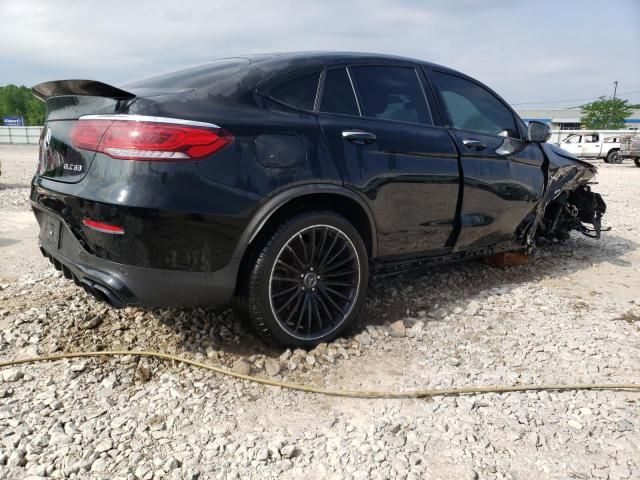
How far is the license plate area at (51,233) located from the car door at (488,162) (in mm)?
2655

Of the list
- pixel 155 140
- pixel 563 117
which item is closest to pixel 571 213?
pixel 155 140

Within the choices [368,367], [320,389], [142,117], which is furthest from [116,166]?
[368,367]

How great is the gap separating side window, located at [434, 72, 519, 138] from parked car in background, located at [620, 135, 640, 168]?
70.1 ft

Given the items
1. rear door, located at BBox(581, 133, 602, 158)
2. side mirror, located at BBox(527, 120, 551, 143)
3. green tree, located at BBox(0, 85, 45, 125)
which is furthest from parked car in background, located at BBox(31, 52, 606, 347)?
green tree, located at BBox(0, 85, 45, 125)

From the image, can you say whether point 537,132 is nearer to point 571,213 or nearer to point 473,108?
point 473,108

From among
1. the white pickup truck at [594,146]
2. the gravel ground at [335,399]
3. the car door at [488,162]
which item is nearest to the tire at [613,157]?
→ the white pickup truck at [594,146]

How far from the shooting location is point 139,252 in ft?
8.13

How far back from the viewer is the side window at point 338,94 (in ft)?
→ 10.1

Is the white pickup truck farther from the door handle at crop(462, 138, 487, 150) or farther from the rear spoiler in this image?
the rear spoiler

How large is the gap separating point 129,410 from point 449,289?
2708 mm

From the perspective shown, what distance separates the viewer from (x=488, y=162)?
3.91 metres

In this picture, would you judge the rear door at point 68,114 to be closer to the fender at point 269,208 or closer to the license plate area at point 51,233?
the license plate area at point 51,233

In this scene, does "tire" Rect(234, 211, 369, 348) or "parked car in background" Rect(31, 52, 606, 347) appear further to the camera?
"tire" Rect(234, 211, 369, 348)

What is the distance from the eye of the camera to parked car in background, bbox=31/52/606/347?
2.46 m
